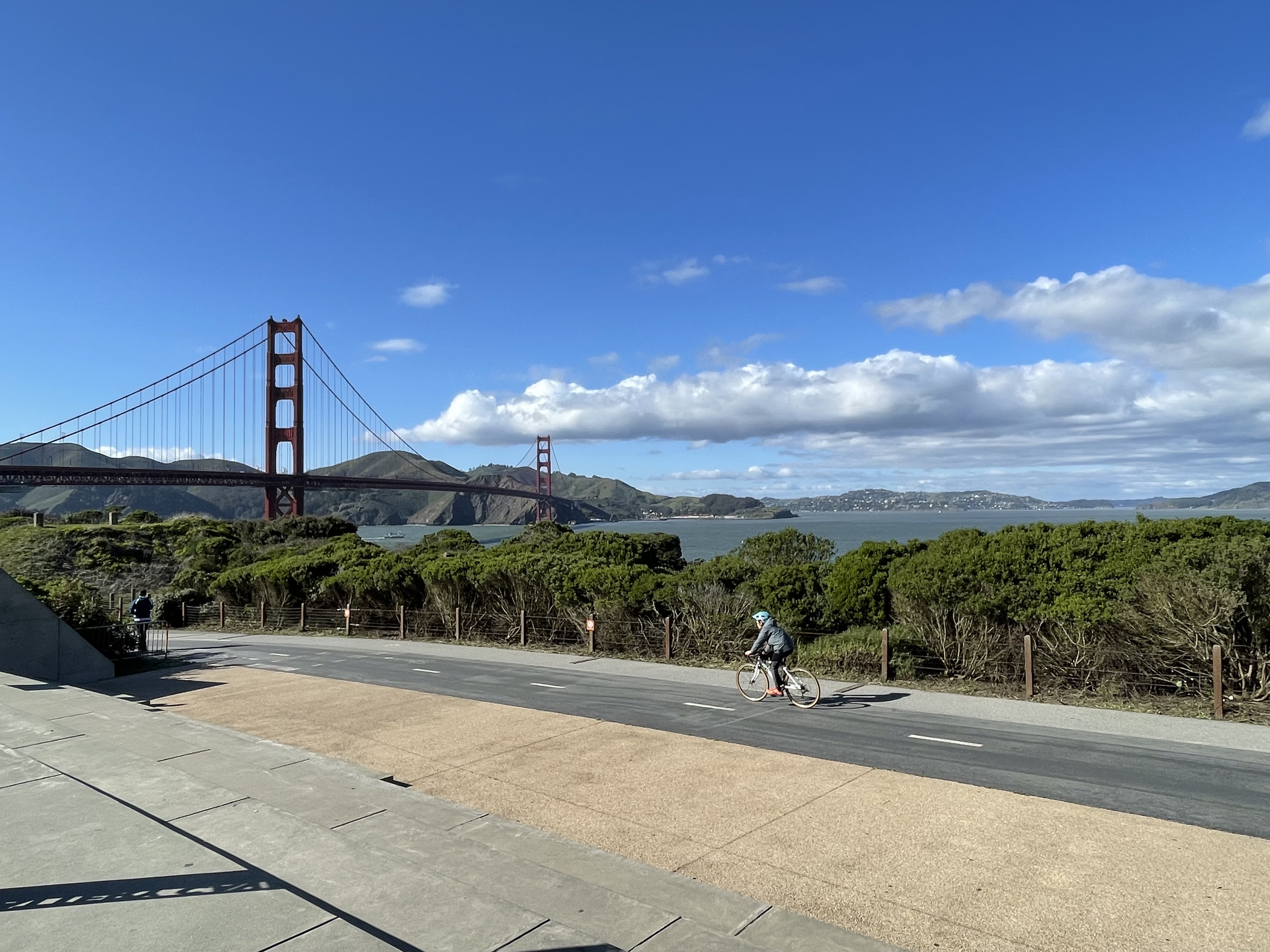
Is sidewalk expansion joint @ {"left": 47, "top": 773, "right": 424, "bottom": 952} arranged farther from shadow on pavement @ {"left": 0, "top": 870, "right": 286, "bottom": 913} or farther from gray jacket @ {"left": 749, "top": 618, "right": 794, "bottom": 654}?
gray jacket @ {"left": 749, "top": 618, "right": 794, "bottom": 654}

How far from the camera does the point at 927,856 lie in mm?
6184

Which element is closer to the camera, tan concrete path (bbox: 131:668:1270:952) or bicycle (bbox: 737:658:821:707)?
tan concrete path (bbox: 131:668:1270:952)

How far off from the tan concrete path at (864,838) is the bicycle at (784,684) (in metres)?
2.60

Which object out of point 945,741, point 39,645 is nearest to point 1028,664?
point 945,741

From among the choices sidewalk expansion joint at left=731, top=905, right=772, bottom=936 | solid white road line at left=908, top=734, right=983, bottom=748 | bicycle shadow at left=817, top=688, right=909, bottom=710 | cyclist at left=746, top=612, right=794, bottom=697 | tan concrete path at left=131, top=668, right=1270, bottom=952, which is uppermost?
cyclist at left=746, top=612, right=794, bottom=697

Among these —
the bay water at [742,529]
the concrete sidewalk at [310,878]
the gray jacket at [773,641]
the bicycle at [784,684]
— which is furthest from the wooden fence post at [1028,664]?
the bay water at [742,529]

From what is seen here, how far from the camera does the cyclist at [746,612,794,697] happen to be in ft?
39.8

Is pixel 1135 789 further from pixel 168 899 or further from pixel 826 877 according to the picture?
pixel 168 899

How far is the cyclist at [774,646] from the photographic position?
478 inches

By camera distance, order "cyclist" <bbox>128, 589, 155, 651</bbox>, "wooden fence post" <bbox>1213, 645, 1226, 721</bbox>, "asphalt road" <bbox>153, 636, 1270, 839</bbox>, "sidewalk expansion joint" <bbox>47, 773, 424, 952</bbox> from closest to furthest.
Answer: "sidewalk expansion joint" <bbox>47, 773, 424, 952</bbox>
"asphalt road" <bbox>153, 636, 1270, 839</bbox>
"wooden fence post" <bbox>1213, 645, 1226, 721</bbox>
"cyclist" <bbox>128, 589, 155, 651</bbox>

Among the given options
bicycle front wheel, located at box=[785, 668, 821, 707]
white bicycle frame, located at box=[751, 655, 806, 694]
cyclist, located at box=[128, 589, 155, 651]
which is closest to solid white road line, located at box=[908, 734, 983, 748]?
bicycle front wheel, located at box=[785, 668, 821, 707]

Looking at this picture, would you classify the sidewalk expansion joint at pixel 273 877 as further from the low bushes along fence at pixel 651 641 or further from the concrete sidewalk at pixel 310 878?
the low bushes along fence at pixel 651 641

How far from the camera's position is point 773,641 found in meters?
12.1

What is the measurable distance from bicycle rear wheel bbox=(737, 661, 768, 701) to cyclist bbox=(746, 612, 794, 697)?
0.74 ft
